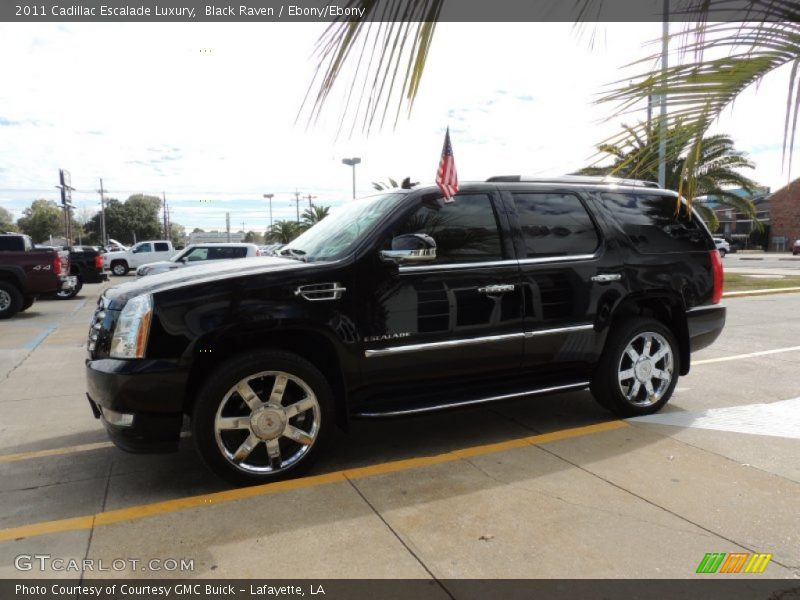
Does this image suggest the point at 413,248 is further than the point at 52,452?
No

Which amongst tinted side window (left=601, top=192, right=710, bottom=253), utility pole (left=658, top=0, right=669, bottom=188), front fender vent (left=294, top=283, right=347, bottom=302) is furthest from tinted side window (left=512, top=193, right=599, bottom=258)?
utility pole (left=658, top=0, right=669, bottom=188)

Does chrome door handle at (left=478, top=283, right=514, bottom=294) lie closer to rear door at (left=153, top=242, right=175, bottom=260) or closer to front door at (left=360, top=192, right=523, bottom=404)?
front door at (left=360, top=192, right=523, bottom=404)

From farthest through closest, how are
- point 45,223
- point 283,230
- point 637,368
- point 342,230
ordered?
point 45,223 → point 283,230 → point 637,368 → point 342,230

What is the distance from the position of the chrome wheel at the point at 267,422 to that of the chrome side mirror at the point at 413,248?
955 mm

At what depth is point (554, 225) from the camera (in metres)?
4.34

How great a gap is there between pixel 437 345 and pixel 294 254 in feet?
4.11

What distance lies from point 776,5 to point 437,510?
2.62m

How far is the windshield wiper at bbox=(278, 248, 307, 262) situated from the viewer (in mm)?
4041

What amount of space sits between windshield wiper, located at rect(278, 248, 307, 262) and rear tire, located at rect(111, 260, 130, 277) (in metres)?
27.6

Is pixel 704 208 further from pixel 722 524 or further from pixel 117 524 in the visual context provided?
pixel 117 524

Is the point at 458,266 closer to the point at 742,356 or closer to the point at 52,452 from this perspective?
the point at 52,452

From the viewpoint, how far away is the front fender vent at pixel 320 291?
11.4ft

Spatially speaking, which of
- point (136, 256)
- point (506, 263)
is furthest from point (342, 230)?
point (136, 256)

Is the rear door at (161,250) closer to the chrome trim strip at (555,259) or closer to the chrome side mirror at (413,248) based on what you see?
the chrome trim strip at (555,259)
